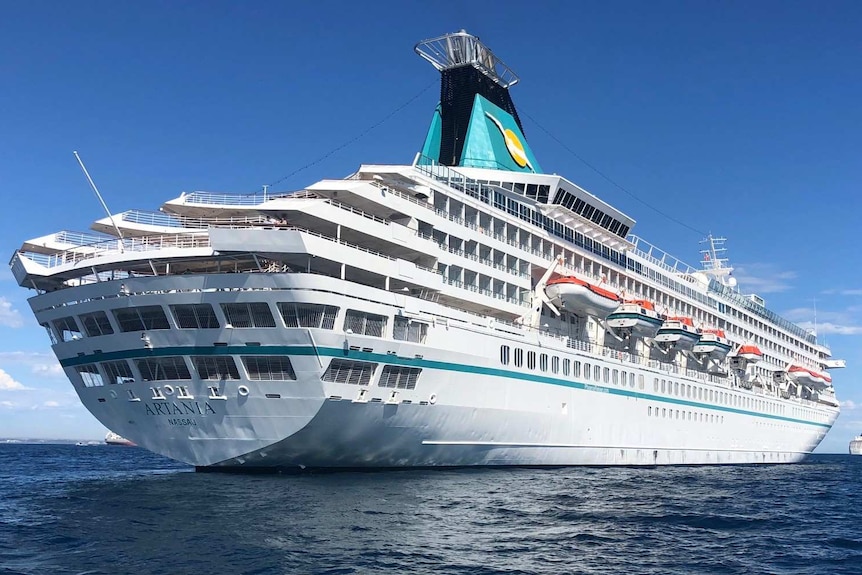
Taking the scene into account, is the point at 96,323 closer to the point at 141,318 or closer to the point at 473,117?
the point at 141,318

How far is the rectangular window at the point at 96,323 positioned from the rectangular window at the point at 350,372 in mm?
8175

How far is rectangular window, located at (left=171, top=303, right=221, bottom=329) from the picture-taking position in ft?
78.5

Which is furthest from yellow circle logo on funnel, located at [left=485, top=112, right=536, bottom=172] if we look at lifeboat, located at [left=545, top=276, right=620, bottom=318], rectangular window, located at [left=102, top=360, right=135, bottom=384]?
rectangular window, located at [left=102, top=360, right=135, bottom=384]

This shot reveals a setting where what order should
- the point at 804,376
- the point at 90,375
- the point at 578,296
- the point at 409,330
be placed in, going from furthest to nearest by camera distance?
the point at 804,376 < the point at 578,296 < the point at 90,375 < the point at 409,330

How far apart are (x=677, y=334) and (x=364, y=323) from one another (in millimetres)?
27222

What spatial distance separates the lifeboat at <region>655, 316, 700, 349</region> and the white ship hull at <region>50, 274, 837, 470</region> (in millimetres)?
10402

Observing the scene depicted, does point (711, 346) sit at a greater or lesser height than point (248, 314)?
greater

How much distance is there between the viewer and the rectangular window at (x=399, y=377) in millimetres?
25562

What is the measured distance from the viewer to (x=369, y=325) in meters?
25.3

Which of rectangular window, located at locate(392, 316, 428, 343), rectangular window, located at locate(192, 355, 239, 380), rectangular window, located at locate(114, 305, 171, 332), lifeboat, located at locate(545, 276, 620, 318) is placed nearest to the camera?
rectangular window, located at locate(192, 355, 239, 380)

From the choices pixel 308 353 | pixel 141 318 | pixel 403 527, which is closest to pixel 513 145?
pixel 308 353

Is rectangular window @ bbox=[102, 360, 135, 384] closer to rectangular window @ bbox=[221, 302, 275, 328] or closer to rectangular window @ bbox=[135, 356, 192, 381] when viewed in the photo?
rectangular window @ bbox=[135, 356, 192, 381]

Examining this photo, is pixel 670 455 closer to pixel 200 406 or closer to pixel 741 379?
pixel 741 379

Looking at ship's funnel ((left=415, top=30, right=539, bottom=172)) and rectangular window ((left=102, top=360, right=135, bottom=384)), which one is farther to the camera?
ship's funnel ((left=415, top=30, right=539, bottom=172))
